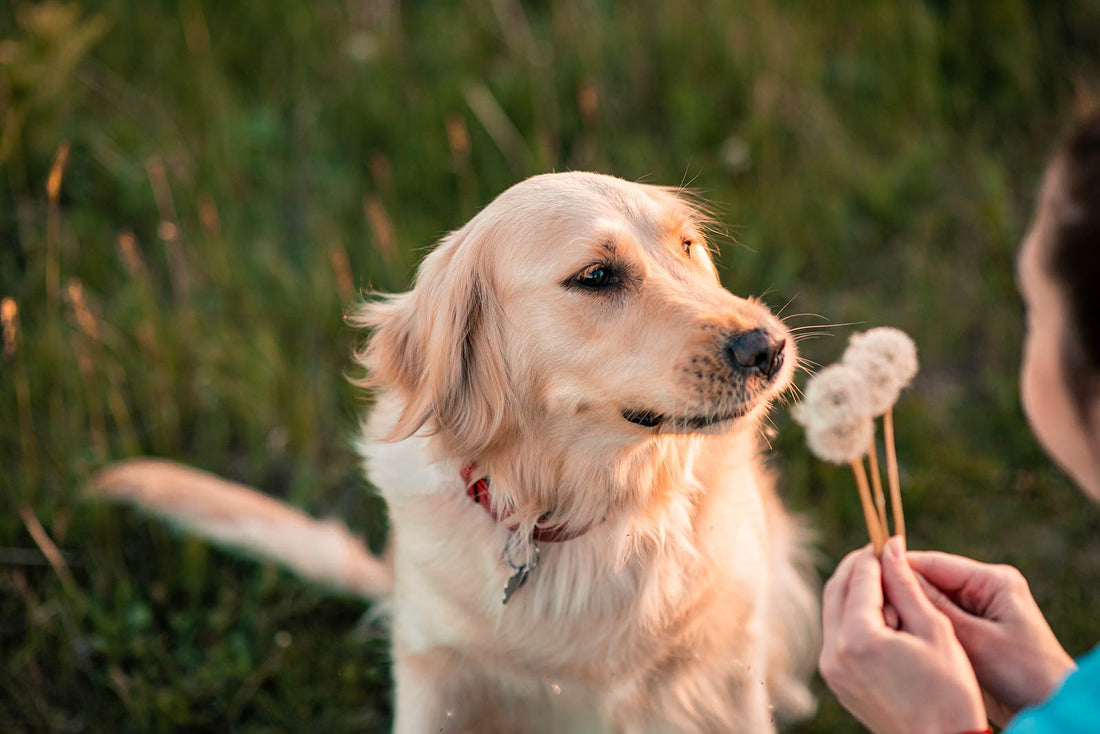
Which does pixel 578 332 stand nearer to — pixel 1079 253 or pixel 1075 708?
pixel 1079 253

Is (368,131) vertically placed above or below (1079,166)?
below

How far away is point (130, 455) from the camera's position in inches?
116

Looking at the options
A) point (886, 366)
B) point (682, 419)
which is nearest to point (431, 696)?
point (682, 419)

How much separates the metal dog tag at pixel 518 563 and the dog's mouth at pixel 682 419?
41 centimetres

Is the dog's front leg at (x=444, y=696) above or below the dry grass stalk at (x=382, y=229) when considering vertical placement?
below

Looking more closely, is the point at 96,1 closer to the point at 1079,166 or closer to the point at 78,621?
the point at 78,621

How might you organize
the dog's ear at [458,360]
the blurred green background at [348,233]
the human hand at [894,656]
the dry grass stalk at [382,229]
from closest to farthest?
the human hand at [894,656] < the dog's ear at [458,360] < the blurred green background at [348,233] < the dry grass stalk at [382,229]

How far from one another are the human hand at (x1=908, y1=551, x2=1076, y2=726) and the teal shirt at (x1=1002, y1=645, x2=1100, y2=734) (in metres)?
0.37

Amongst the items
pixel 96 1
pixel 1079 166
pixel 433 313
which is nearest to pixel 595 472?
pixel 433 313

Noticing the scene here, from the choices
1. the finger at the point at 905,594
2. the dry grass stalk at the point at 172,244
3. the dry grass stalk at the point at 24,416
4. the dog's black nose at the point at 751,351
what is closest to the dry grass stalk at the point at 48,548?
the dry grass stalk at the point at 24,416

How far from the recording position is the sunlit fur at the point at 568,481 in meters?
1.86

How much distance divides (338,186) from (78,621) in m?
1.91

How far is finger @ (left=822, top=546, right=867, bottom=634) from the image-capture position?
1579mm

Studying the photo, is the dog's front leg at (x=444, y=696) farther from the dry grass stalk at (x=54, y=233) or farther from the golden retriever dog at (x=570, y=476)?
the dry grass stalk at (x=54, y=233)
